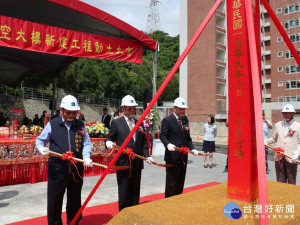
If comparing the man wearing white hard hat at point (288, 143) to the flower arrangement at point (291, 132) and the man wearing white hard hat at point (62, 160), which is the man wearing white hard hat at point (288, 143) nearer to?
the flower arrangement at point (291, 132)

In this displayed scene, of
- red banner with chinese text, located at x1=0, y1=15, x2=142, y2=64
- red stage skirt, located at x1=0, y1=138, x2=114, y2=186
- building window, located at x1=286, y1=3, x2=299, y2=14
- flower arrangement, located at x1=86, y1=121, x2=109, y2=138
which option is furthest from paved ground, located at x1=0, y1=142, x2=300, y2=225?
building window, located at x1=286, y1=3, x2=299, y2=14

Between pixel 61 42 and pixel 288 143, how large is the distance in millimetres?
5337

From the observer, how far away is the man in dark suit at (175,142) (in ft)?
12.9

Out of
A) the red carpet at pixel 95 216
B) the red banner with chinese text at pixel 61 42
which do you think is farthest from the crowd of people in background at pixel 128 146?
the red banner with chinese text at pixel 61 42

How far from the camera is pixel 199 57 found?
1087 inches

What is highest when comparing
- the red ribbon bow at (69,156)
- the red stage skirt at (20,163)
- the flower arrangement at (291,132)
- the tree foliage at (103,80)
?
the tree foliage at (103,80)

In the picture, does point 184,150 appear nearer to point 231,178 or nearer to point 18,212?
point 231,178

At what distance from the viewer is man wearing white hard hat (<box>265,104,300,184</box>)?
13.3 feet

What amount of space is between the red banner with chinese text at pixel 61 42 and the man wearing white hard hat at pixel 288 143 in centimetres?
466

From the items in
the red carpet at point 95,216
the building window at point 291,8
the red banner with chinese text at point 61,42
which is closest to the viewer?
the red carpet at point 95,216

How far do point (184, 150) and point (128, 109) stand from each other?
99 centimetres

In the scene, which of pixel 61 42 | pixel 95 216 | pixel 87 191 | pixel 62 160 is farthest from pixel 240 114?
pixel 61 42

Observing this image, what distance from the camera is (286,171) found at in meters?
4.15

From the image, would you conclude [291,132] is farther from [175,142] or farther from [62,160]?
[62,160]
